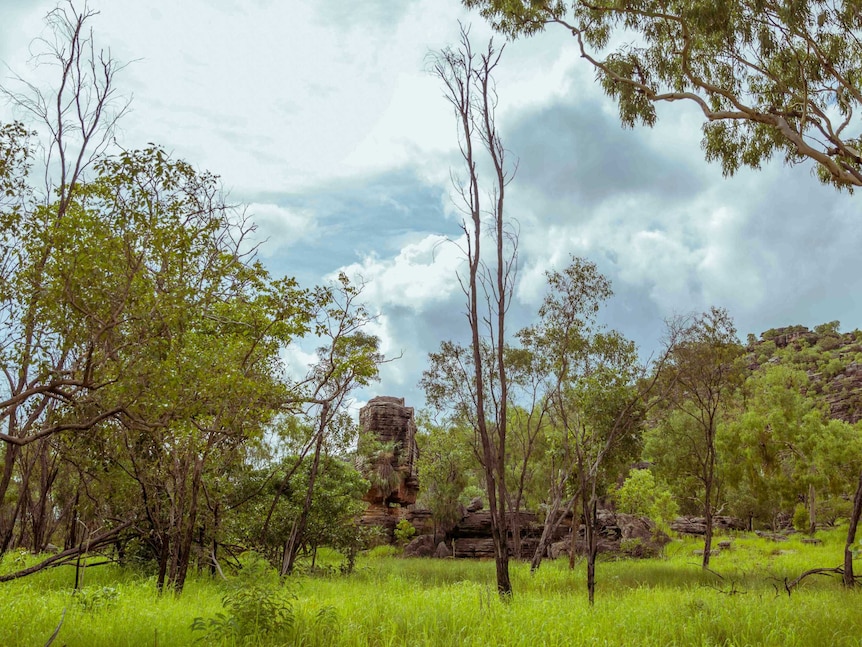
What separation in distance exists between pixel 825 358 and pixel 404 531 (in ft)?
257

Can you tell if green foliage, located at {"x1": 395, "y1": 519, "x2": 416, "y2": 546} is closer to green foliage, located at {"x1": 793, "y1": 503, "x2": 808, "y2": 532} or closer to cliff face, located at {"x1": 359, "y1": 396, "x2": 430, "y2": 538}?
cliff face, located at {"x1": 359, "y1": 396, "x2": 430, "y2": 538}

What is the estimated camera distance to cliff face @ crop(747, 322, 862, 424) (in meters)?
66.6

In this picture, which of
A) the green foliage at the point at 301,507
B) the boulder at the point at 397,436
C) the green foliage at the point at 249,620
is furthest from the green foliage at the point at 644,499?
the green foliage at the point at 249,620

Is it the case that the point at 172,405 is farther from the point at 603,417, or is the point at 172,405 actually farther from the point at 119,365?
the point at 603,417

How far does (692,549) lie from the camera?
3181 centimetres

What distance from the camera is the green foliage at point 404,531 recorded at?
108 feet

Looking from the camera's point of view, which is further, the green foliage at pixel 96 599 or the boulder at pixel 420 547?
the boulder at pixel 420 547

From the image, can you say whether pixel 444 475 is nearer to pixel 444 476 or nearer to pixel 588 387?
pixel 444 476

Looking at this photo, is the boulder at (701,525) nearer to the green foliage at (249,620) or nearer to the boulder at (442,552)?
the boulder at (442,552)

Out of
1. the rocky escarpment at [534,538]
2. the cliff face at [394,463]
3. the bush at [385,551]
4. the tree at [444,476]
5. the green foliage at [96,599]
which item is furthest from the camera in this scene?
the cliff face at [394,463]

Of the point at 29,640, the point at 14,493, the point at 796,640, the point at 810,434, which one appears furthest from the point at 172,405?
the point at 810,434

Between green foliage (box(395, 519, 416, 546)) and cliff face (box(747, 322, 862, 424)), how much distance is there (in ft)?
116

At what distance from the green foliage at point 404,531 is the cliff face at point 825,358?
35.5m

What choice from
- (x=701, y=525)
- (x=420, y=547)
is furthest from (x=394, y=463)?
(x=701, y=525)
